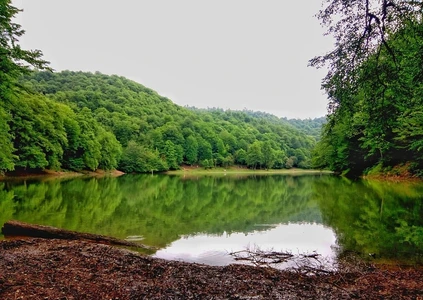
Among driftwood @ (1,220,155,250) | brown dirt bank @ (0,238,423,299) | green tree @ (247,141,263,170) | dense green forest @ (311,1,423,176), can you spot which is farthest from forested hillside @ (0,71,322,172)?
dense green forest @ (311,1,423,176)

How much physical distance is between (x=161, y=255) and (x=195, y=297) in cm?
429

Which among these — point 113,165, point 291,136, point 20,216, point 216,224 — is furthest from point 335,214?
point 291,136

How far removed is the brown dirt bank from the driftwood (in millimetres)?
2232

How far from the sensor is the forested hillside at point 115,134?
149 ft

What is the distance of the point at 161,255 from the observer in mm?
9828

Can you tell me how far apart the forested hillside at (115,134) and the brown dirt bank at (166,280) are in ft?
74.0

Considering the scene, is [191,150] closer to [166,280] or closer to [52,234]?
[52,234]

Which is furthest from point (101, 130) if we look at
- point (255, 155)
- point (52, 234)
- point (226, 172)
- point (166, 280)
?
point (166, 280)

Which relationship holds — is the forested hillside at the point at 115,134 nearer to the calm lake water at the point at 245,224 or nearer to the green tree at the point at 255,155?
the green tree at the point at 255,155

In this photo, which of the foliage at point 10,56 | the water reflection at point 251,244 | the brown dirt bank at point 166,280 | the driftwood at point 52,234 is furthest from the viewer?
the foliage at point 10,56

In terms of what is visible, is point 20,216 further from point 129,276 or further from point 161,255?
point 129,276

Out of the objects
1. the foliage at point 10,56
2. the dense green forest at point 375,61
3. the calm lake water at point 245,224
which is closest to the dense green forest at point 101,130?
the foliage at point 10,56

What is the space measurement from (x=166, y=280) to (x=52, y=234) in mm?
6196

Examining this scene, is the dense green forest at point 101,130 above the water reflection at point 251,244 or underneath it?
above
